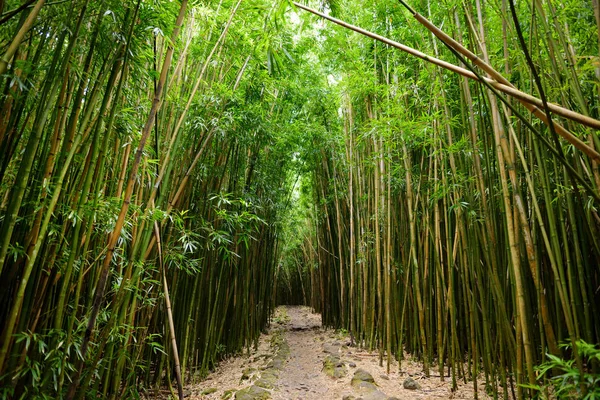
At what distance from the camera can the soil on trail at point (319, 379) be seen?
9.29 feet

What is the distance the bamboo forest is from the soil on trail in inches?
1.5

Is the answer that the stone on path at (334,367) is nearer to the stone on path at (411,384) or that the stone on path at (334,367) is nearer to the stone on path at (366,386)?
the stone on path at (366,386)

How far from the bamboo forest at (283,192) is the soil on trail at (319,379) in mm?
39

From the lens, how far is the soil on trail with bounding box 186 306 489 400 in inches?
111

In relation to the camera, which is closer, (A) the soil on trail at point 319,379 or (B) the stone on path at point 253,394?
(B) the stone on path at point 253,394

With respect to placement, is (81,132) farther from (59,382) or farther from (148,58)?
(59,382)

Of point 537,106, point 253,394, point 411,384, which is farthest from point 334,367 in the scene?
point 537,106

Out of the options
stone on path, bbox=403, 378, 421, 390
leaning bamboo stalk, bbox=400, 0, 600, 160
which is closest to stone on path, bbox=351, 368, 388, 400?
stone on path, bbox=403, 378, 421, 390

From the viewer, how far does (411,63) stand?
12.0 feet

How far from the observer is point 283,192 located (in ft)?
20.1

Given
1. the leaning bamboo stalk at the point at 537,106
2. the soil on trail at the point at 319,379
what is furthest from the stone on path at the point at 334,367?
the leaning bamboo stalk at the point at 537,106

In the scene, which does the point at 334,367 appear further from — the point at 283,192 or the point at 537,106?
the point at 537,106

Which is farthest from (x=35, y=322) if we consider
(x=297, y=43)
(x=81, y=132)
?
(x=297, y=43)

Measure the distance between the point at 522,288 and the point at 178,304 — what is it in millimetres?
2924
